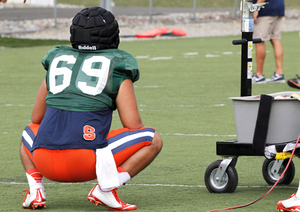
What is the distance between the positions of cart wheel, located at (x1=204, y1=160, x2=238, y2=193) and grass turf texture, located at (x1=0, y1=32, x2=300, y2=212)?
0.06 meters

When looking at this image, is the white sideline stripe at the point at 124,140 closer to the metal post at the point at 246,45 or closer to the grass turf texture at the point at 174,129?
the grass turf texture at the point at 174,129

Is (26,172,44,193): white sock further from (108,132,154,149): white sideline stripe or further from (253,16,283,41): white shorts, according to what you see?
(253,16,283,41): white shorts

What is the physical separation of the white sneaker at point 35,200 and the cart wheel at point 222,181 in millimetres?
1148

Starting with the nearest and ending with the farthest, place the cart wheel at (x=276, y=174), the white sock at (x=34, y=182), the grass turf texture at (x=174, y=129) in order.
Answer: the white sock at (x=34, y=182) < the grass turf texture at (x=174, y=129) < the cart wheel at (x=276, y=174)

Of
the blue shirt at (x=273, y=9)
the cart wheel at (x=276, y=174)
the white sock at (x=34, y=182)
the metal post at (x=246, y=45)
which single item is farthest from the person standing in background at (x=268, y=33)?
the white sock at (x=34, y=182)

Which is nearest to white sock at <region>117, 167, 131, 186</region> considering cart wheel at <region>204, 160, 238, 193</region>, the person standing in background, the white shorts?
cart wheel at <region>204, 160, 238, 193</region>

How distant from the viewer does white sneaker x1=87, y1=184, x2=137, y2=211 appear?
3.75m

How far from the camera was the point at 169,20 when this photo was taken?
28234 mm

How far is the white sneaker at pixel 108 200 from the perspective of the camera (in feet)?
12.3

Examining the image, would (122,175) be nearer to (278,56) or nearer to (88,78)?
(88,78)

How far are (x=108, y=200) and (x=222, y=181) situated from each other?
904mm

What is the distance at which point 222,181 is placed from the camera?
4.25m

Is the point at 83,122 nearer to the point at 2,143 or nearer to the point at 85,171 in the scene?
the point at 85,171

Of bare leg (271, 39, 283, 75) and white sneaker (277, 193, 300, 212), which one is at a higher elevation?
white sneaker (277, 193, 300, 212)
